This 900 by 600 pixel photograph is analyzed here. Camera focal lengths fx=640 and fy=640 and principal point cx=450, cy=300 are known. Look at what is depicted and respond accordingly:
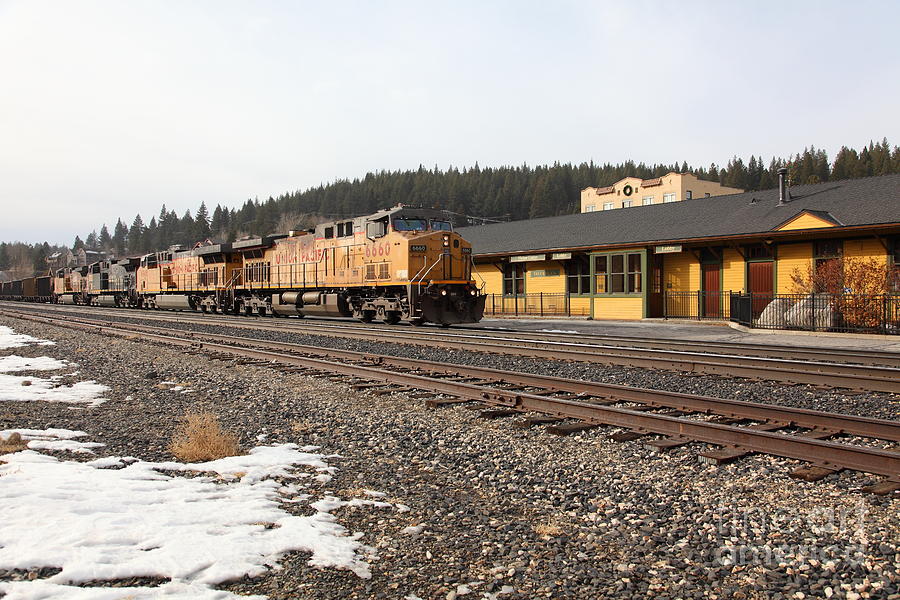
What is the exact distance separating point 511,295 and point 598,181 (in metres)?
94.6

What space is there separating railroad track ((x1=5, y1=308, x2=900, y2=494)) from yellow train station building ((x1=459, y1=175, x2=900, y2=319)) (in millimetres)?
11992

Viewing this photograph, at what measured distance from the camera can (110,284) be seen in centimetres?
4572

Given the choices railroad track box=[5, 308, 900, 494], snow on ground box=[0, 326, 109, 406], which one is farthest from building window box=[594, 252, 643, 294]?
snow on ground box=[0, 326, 109, 406]

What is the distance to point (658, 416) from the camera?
632 cm

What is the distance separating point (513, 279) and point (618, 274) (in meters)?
6.07

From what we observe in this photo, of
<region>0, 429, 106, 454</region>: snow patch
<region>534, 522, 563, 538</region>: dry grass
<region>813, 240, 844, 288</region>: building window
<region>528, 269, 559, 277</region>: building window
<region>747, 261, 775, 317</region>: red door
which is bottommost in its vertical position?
<region>534, 522, 563, 538</region>: dry grass

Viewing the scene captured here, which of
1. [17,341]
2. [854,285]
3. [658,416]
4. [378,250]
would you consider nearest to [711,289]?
[854,285]

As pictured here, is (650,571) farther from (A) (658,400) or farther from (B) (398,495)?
(A) (658,400)

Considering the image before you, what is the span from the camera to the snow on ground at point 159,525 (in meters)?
3.24

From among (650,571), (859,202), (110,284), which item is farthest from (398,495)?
(110,284)

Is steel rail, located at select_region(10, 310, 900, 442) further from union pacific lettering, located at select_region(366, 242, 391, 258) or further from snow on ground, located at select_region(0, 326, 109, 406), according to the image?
union pacific lettering, located at select_region(366, 242, 391, 258)

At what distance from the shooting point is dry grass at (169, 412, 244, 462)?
561 cm

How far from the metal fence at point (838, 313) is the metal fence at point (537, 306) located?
31.0ft

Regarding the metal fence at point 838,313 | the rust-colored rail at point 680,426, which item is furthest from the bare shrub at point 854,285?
the rust-colored rail at point 680,426
